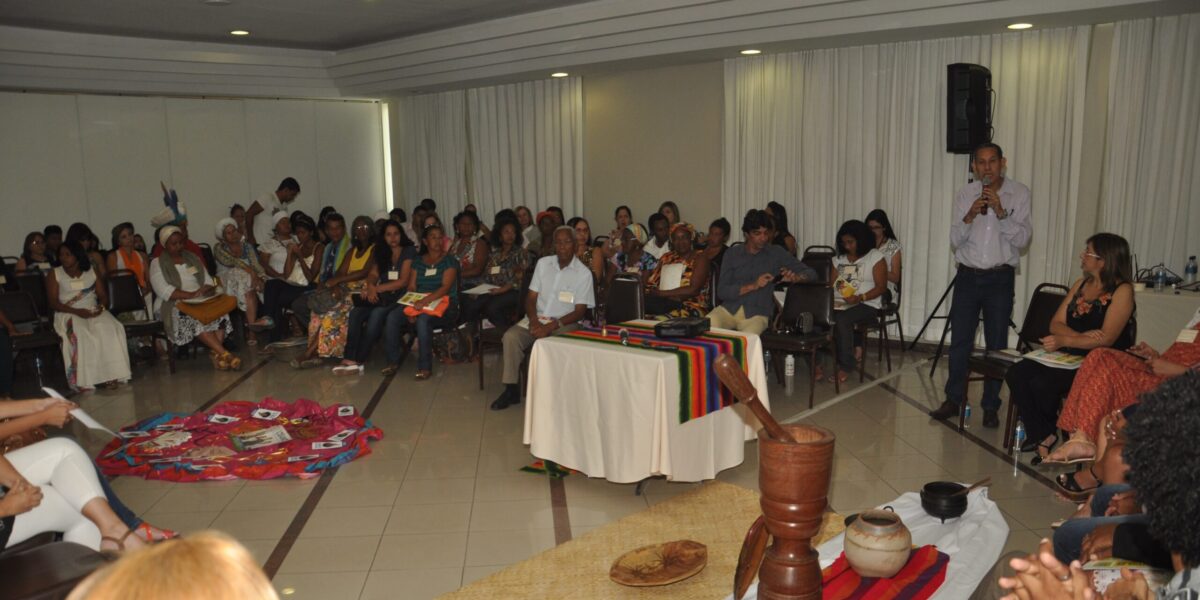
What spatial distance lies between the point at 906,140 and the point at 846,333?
82.6 inches

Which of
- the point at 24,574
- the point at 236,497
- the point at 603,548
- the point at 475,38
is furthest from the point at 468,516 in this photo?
the point at 475,38

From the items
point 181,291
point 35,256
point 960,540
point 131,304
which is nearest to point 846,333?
point 960,540

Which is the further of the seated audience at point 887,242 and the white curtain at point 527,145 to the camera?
the white curtain at point 527,145

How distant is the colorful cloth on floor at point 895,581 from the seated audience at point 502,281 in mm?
5257

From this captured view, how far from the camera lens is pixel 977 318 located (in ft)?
18.8

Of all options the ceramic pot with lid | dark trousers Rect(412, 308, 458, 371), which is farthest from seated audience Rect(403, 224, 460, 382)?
the ceramic pot with lid

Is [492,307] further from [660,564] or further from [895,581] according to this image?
[895,581]

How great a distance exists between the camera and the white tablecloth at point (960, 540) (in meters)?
2.36

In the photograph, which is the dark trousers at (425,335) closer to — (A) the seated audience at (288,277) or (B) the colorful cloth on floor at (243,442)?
(B) the colorful cloth on floor at (243,442)

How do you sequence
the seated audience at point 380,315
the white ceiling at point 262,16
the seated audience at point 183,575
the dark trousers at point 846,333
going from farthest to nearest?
the white ceiling at point 262,16, the seated audience at point 380,315, the dark trousers at point 846,333, the seated audience at point 183,575

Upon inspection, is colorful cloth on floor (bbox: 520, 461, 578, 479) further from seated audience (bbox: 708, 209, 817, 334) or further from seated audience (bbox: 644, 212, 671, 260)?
seated audience (bbox: 644, 212, 671, 260)

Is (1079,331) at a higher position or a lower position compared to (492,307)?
higher

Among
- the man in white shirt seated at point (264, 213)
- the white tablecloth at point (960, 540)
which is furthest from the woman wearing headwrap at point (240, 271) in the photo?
the white tablecloth at point (960, 540)

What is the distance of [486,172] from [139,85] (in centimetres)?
414
